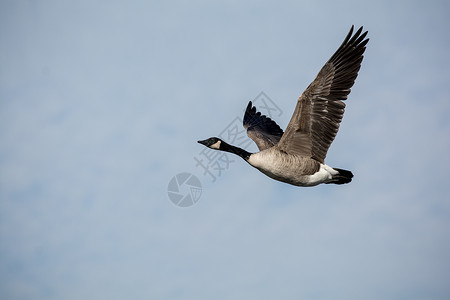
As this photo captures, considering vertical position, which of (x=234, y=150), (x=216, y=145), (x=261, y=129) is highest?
(x=261, y=129)

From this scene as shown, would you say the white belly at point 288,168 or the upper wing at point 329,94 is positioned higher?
the upper wing at point 329,94

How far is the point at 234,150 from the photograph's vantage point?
12.3m

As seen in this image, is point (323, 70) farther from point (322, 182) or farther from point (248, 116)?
point (248, 116)

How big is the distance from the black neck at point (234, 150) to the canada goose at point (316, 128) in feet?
0.10

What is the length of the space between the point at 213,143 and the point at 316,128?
267 centimetres

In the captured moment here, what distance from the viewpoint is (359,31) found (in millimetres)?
11414

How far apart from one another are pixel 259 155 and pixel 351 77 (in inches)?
100

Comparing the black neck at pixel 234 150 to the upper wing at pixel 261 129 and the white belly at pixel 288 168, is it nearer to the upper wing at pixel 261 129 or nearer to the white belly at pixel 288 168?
the white belly at pixel 288 168

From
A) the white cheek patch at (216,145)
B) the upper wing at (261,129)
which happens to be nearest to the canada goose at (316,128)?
the white cheek patch at (216,145)

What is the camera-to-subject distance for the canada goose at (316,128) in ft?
37.1

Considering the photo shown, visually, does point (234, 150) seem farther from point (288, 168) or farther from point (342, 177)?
point (342, 177)

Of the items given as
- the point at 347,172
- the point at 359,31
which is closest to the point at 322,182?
the point at 347,172

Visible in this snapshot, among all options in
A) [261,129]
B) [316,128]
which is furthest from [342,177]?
[261,129]

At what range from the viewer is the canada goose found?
1130 centimetres
